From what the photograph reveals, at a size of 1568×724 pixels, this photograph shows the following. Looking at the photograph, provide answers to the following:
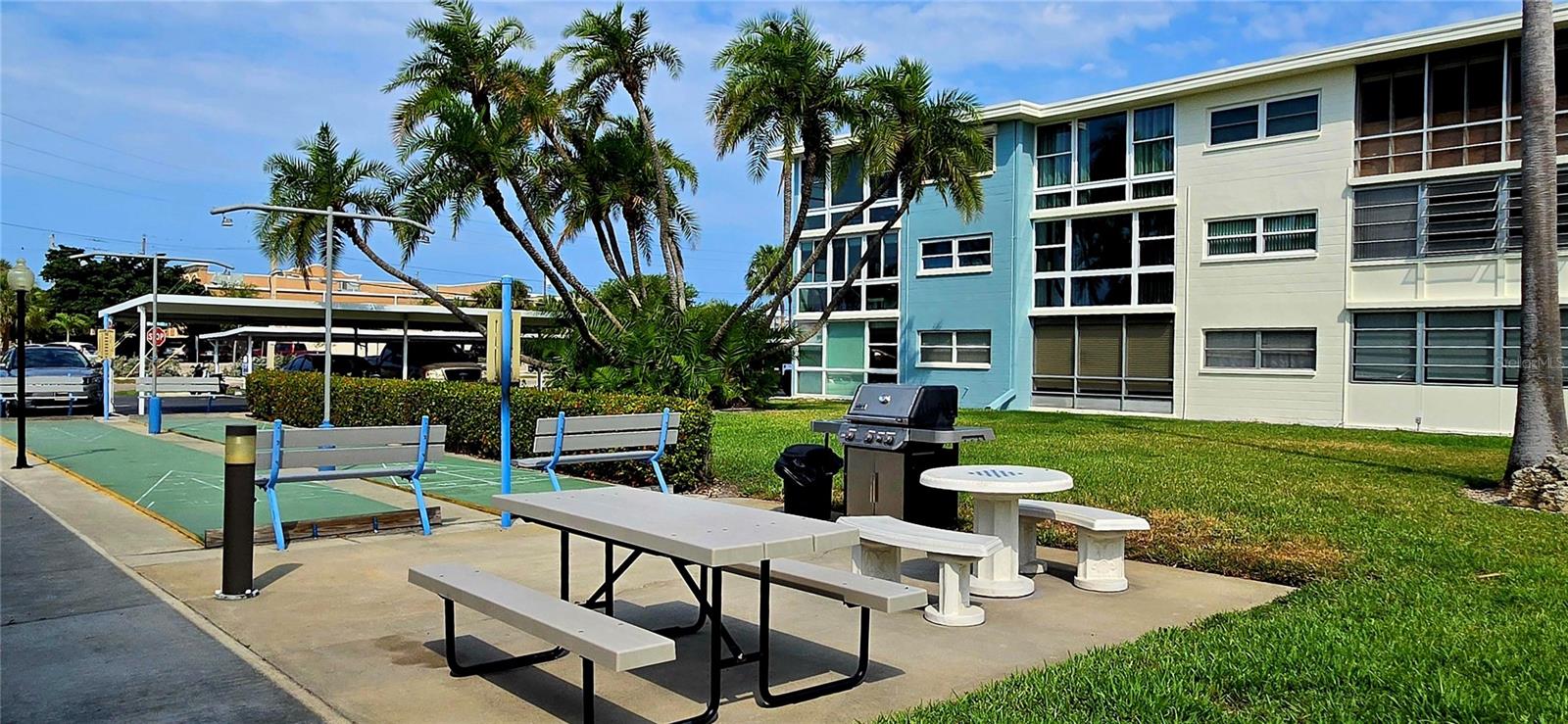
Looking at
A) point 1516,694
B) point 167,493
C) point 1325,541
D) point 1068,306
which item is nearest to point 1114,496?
point 1325,541

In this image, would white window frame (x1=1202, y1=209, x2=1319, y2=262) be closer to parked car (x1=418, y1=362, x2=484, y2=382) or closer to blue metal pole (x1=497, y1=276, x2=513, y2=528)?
blue metal pole (x1=497, y1=276, x2=513, y2=528)

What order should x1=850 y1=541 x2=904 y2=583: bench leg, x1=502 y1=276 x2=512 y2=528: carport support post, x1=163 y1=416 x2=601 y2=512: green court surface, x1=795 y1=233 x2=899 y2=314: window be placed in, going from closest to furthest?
x1=850 y1=541 x2=904 y2=583: bench leg → x1=502 y1=276 x2=512 y2=528: carport support post → x1=163 y1=416 x2=601 y2=512: green court surface → x1=795 y1=233 x2=899 y2=314: window

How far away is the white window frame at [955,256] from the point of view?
3047 centimetres

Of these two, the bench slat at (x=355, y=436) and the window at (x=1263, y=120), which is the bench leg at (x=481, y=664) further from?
the window at (x=1263, y=120)

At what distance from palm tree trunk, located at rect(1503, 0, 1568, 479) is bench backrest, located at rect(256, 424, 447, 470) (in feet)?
35.8

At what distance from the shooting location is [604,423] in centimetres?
1066

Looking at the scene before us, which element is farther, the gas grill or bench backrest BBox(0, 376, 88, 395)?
bench backrest BBox(0, 376, 88, 395)

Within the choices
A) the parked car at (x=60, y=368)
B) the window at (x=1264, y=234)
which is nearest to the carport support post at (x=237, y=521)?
the parked car at (x=60, y=368)

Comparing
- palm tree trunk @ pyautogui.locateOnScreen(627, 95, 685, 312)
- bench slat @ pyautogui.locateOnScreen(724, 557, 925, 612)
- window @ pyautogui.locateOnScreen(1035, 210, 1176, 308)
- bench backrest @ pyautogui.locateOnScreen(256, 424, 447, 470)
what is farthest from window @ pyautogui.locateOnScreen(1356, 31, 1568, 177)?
bench slat @ pyautogui.locateOnScreen(724, 557, 925, 612)

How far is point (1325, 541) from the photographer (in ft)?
28.1

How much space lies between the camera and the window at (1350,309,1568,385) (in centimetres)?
2231

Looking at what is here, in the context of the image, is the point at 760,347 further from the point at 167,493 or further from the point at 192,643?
the point at 192,643

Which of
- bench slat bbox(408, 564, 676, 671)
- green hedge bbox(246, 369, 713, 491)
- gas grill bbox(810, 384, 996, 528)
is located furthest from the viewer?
green hedge bbox(246, 369, 713, 491)

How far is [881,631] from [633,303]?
21478 mm
